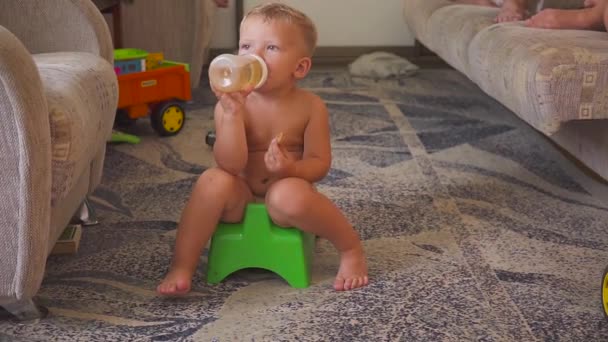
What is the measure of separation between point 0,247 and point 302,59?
1.95ft

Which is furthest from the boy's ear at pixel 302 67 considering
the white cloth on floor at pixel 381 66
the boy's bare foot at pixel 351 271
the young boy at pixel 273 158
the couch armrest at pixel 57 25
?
the white cloth on floor at pixel 381 66

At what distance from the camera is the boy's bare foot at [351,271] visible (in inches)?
52.0

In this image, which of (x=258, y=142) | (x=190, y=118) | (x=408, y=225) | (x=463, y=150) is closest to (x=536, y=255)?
(x=408, y=225)

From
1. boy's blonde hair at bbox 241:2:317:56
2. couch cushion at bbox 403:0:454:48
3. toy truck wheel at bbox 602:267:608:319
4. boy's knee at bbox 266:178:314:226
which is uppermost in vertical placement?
boy's blonde hair at bbox 241:2:317:56

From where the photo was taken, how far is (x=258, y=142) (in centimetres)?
139

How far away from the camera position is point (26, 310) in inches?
45.4

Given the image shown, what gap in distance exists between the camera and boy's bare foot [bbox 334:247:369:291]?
4.33ft

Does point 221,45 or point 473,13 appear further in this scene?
Result: point 221,45

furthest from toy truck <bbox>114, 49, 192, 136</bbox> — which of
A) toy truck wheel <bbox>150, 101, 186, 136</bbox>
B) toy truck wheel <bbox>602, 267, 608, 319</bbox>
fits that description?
toy truck wheel <bbox>602, 267, 608, 319</bbox>

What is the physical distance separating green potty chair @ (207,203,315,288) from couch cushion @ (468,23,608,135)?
529 millimetres

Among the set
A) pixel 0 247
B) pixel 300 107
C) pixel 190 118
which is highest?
pixel 300 107

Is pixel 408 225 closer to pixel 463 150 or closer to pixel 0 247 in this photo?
pixel 463 150

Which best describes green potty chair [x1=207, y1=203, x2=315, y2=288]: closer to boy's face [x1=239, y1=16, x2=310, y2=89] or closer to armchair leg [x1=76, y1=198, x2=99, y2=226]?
boy's face [x1=239, y1=16, x2=310, y2=89]

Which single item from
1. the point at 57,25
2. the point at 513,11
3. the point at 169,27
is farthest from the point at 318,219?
the point at 169,27
